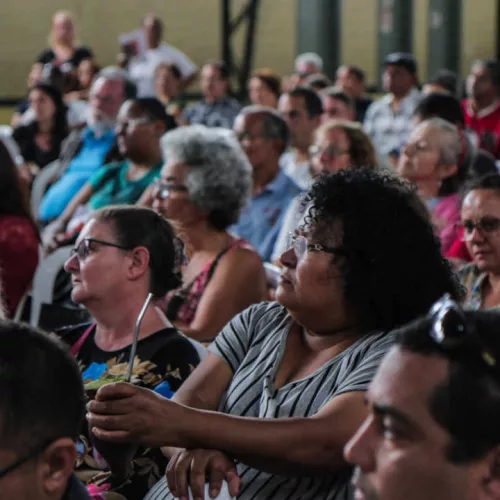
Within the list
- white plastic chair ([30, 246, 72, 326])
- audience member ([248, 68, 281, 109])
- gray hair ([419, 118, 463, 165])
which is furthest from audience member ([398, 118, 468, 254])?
audience member ([248, 68, 281, 109])

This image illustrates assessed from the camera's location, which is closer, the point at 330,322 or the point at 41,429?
the point at 41,429

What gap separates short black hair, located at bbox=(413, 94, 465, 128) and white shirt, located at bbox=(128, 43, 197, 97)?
4.04 metres

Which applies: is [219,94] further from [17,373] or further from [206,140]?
[17,373]

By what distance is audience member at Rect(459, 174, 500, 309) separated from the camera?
10.9ft

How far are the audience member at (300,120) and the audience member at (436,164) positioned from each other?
1.55 meters

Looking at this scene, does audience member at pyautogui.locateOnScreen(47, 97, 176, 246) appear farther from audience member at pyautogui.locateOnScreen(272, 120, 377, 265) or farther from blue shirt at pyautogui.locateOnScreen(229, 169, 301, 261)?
audience member at pyautogui.locateOnScreen(272, 120, 377, 265)

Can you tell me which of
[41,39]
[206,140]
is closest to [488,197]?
[206,140]

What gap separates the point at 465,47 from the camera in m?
13.9

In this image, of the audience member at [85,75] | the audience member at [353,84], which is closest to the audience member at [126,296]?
the audience member at [85,75]

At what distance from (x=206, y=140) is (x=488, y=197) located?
113 centimetres

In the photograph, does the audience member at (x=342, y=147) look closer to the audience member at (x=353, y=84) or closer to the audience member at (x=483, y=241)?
the audience member at (x=483, y=241)

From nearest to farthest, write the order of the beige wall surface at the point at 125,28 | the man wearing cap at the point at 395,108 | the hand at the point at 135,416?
the hand at the point at 135,416
the man wearing cap at the point at 395,108
the beige wall surface at the point at 125,28

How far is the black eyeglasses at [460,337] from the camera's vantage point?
1270mm

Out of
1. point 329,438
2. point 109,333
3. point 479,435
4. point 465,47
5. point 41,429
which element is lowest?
point 465,47
